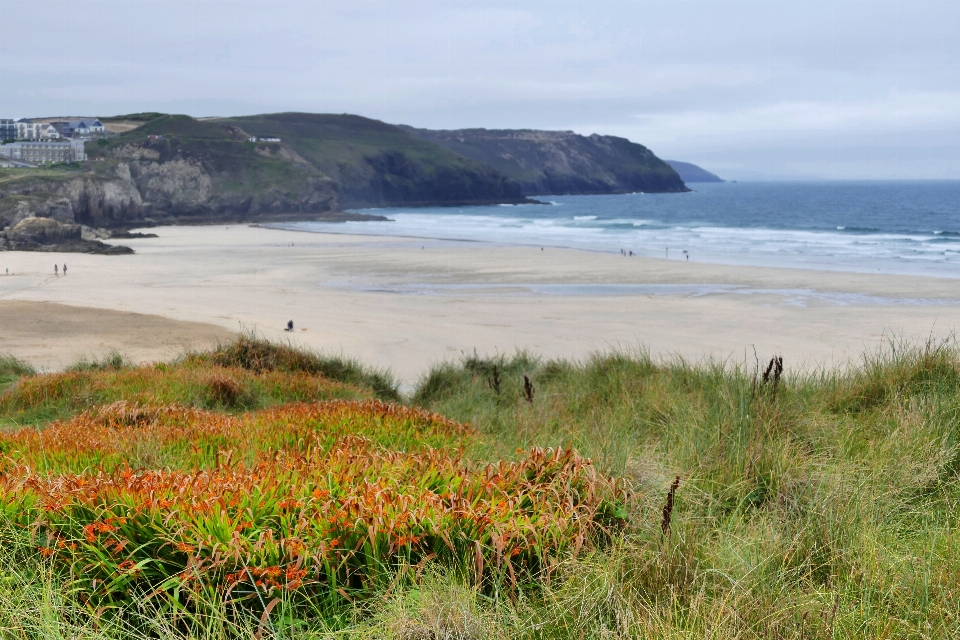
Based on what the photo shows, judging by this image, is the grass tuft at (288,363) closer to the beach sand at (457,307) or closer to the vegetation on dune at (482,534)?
the beach sand at (457,307)

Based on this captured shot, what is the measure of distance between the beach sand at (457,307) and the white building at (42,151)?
6599cm

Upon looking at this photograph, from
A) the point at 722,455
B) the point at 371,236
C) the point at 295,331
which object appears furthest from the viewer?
the point at 371,236

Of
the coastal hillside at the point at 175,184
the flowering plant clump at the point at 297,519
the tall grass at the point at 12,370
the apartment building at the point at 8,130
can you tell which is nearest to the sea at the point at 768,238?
the coastal hillside at the point at 175,184

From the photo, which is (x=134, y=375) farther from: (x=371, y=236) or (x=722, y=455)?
(x=371, y=236)

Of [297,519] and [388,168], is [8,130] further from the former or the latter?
[297,519]

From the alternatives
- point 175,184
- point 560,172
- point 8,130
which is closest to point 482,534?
point 175,184

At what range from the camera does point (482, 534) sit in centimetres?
335

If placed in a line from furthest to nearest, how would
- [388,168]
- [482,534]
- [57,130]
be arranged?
[57,130]
[388,168]
[482,534]

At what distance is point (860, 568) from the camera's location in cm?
330

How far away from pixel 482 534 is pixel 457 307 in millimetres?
18758

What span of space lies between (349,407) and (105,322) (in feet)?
48.1

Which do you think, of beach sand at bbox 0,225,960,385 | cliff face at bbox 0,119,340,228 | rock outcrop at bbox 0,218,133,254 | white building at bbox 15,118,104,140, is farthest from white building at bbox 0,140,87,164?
beach sand at bbox 0,225,960,385

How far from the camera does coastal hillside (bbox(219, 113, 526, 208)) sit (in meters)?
114

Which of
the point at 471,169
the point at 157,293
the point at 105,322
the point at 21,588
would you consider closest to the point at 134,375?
the point at 21,588
